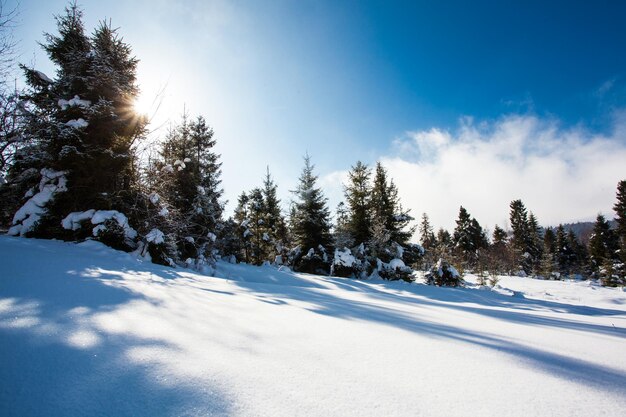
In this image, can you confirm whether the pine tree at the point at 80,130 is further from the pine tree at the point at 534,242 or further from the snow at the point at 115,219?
the pine tree at the point at 534,242

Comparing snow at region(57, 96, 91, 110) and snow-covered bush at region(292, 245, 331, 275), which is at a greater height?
snow at region(57, 96, 91, 110)

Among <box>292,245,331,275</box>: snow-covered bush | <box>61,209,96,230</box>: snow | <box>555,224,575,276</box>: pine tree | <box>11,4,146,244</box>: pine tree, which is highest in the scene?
<box>555,224,575,276</box>: pine tree

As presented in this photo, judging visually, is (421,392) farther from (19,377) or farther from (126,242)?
(126,242)

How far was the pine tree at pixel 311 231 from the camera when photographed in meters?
17.8

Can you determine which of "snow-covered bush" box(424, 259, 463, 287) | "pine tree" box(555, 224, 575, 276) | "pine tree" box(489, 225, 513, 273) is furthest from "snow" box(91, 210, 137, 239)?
"pine tree" box(555, 224, 575, 276)

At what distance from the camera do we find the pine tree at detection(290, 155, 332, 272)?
17812 millimetres

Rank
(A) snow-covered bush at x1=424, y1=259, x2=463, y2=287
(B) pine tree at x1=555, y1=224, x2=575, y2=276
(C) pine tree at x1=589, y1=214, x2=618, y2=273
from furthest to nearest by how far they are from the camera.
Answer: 1. (B) pine tree at x1=555, y1=224, x2=575, y2=276
2. (C) pine tree at x1=589, y1=214, x2=618, y2=273
3. (A) snow-covered bush at x1=424, y1=259, x2=463, y2=287

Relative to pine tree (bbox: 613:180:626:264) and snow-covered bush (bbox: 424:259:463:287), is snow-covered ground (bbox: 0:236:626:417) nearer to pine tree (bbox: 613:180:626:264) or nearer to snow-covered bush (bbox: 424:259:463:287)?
snow-covered bush (bbox: 424:259:463:287)

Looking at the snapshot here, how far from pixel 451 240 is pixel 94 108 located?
49196 millimetres

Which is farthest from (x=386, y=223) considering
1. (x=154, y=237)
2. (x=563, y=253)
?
(x=563, y=253)

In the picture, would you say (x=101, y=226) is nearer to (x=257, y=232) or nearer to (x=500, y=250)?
(x=257, y=232)

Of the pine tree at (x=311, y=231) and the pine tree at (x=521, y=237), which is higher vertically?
the pine tree at (x=521, y=237)

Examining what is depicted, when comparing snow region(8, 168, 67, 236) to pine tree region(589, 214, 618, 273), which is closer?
snow region(8, 168, 67, 236)

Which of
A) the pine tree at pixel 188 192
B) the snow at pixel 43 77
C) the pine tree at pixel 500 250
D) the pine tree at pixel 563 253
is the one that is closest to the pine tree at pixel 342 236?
the pine tree at pixel 188 192
